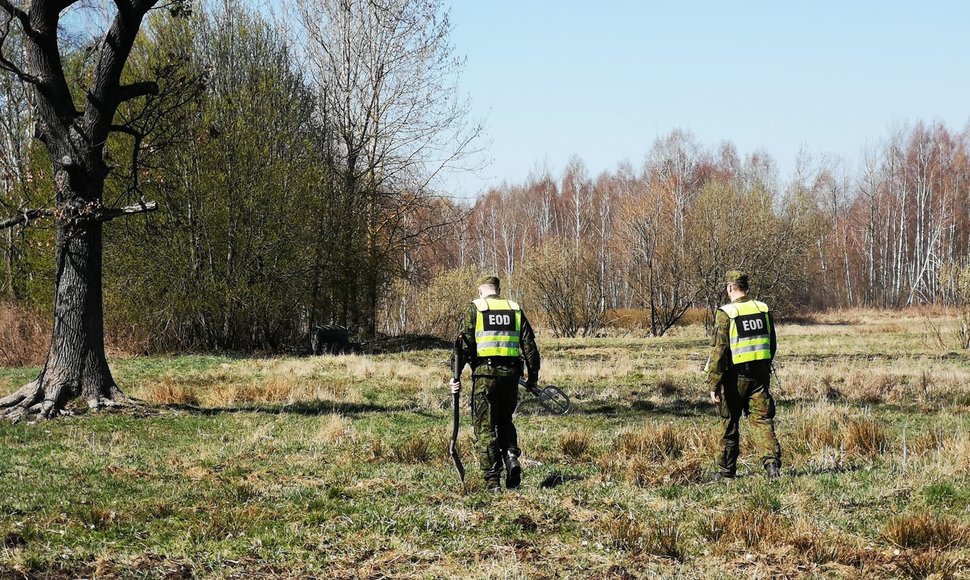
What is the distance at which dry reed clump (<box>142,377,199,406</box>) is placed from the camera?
14695 millimetres

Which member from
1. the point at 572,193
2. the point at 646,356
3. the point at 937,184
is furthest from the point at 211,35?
the point at 937,184

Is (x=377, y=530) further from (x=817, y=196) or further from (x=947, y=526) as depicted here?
(x=817, y=196)

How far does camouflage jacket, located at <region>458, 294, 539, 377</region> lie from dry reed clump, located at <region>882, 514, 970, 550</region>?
3292 mm

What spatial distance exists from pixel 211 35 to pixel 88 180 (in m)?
18.6

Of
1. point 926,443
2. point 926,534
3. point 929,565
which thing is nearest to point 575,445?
point 926,443

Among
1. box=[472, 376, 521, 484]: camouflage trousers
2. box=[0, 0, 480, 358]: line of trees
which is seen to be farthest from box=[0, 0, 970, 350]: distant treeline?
box=[472, 376, 521, 484]: camouflage trousers

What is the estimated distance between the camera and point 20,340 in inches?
984

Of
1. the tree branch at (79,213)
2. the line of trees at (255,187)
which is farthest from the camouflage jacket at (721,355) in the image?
the line of trees at (255,187)

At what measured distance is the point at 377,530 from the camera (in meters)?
6.45

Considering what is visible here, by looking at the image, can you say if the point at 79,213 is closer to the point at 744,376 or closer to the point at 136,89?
the point at 136,89

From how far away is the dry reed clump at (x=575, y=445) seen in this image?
9945mm

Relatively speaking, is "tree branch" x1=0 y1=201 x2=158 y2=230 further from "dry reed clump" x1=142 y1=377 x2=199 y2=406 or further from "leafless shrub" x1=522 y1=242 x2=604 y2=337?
"leafless shrub" x1=522 y1=242 x2=604 y2=337

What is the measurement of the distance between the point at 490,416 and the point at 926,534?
12.0 feet

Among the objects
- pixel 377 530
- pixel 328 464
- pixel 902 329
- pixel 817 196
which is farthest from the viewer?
pixel 817 196
